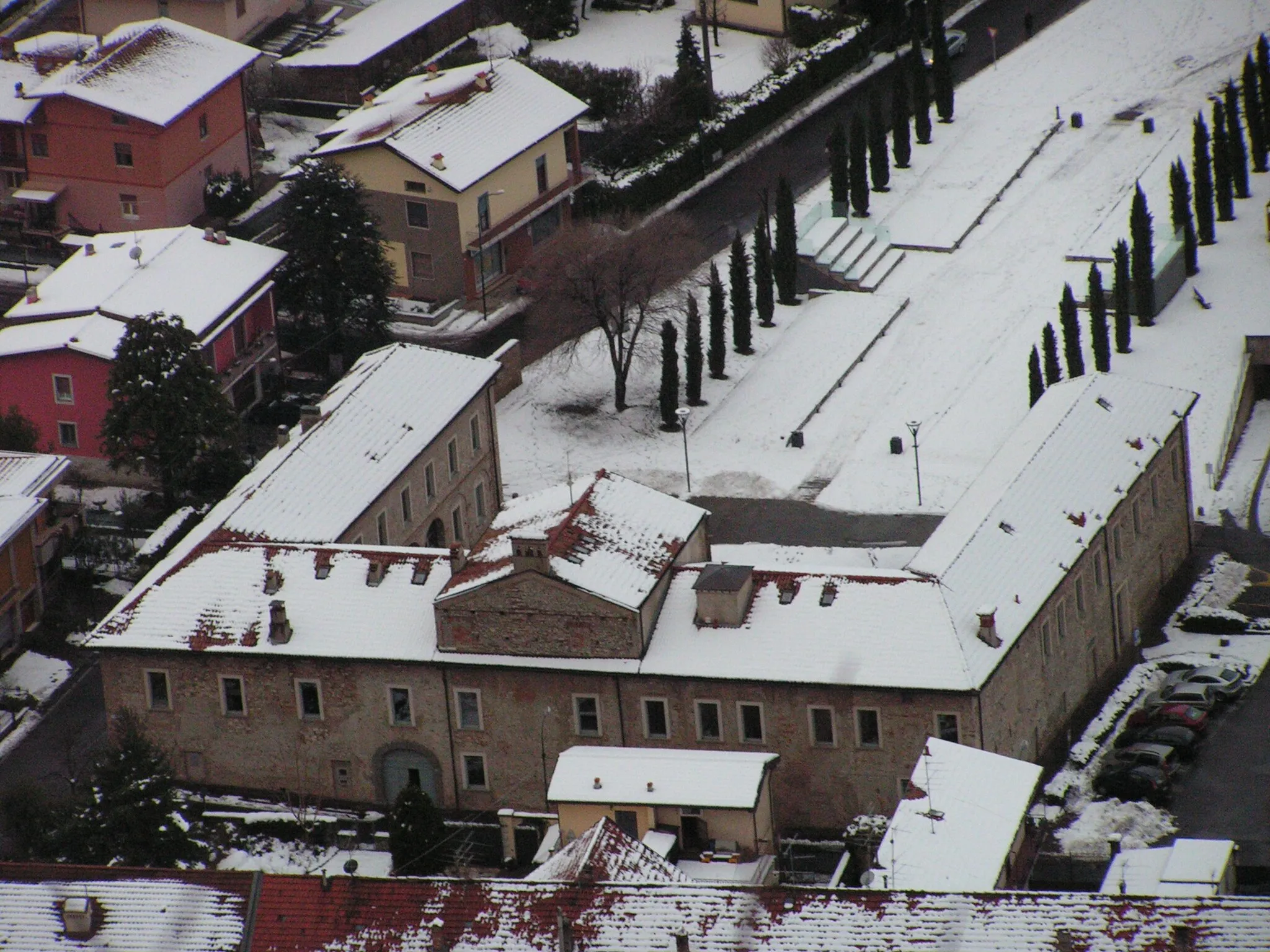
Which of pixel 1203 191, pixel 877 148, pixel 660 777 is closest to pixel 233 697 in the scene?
pixel 660 777

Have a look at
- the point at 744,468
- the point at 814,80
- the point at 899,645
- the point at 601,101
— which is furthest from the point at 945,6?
the point at 899,645

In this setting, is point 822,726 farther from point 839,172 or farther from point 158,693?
point 839,172

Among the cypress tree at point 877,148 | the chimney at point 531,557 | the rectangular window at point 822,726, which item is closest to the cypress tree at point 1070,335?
the cypress tree at point 877,148

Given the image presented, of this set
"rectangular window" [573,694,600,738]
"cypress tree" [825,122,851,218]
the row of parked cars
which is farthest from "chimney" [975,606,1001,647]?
"cypress tree" [825,122,851,218]

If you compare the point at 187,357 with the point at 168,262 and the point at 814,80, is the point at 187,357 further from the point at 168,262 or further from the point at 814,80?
the point at 814,80

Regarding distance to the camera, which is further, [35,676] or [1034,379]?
[1034,379]

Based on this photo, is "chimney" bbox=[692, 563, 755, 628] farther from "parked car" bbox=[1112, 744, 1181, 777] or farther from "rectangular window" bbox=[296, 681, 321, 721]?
"parked car" bbox=[1112, 744, 1181, 777]

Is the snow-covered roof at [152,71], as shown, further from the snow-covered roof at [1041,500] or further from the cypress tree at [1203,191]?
the snow-covered roof at [1041,500]
